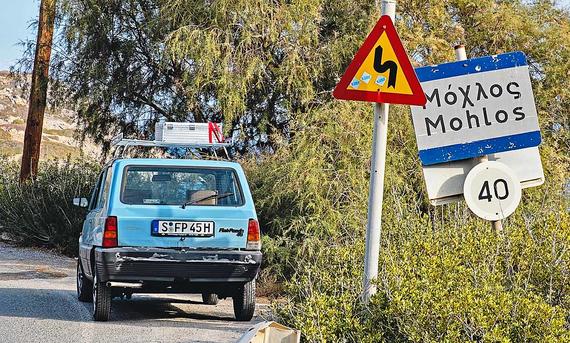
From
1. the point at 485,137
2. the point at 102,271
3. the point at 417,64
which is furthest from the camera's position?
the point at 417,64

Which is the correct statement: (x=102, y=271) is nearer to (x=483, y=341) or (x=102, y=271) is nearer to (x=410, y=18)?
(x=483, y=341)

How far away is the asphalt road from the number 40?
2.62 m

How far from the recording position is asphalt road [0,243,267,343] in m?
9.92

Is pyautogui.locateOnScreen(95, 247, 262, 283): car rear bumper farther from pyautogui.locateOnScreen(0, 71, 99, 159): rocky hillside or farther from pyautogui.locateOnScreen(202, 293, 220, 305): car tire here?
pyautogui.locateOnScreen(0, 71, 99, 159): rocky hillside

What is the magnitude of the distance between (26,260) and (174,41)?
509 centimetres

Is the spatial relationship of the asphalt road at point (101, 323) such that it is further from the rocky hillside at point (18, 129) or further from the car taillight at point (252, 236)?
the rocky hillside at point (18, 129)

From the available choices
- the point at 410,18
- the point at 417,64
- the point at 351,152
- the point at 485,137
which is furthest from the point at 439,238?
the point at 410,18

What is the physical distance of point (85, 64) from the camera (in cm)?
2064

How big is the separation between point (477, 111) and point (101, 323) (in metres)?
5.15

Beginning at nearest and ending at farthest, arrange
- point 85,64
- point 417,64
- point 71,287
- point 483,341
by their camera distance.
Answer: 1. point 483,341
2. point 71,287
3. point 417,64
4. point 85,64

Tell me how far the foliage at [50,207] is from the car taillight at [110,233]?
1021cm

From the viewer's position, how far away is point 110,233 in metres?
10.5

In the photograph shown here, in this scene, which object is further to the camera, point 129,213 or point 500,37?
point 500,37

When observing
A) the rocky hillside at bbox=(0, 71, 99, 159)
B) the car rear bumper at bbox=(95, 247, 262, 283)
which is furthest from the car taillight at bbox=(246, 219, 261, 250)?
the rocky hillside at bbox=(0, 71, 99, 159)
